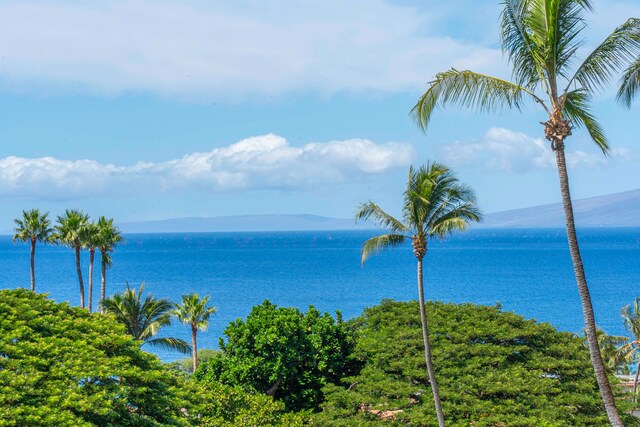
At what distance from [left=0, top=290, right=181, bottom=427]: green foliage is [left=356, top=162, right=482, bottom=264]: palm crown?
28.6ft

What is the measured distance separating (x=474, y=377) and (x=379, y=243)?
8.59m

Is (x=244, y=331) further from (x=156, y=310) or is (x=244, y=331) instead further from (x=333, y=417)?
(x=156, y=310)

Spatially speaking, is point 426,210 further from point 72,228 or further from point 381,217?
point 72,228

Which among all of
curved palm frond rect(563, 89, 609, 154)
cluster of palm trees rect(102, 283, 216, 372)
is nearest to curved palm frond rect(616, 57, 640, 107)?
curved palm frond rect(563, 89, 609, 154)

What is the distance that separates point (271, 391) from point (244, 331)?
10.3ft

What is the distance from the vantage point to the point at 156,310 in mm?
45562

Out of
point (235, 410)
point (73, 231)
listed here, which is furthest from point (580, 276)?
point (73, 231)

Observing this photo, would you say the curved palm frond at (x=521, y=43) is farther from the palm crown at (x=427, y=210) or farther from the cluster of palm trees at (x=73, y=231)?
the cluster of palm trees at (x=73, y=231)

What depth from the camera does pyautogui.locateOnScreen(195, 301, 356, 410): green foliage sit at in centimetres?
2975

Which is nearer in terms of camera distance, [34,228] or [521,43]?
[521,43]

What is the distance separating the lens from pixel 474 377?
27.2 metres

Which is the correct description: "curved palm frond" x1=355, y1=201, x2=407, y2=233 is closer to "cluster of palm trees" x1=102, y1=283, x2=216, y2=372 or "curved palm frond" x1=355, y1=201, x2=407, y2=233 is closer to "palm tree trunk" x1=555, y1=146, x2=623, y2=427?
"palm tree trunk" x1=555, y1=146, x2=623, y2=427

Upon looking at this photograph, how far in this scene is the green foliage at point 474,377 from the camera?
2505 cm

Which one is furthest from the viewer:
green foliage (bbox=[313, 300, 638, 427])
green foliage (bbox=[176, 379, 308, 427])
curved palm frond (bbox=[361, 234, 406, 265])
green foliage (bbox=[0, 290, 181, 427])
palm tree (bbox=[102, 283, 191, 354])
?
palm tree (bbox=[102, 283, 191, 354])
